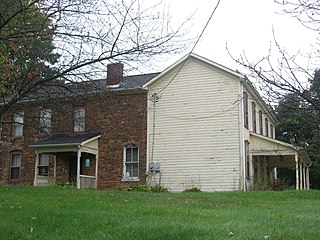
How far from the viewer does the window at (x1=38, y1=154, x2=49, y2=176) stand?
26.3m

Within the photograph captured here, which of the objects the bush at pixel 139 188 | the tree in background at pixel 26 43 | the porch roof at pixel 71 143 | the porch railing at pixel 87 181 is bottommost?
the bush at pixel 139 188

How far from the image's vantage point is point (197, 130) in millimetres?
22734

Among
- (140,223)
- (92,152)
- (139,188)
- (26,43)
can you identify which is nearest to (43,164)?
(92,152)

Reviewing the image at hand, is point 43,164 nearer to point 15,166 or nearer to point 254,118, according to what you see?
point 15,166

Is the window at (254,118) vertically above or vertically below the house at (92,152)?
above

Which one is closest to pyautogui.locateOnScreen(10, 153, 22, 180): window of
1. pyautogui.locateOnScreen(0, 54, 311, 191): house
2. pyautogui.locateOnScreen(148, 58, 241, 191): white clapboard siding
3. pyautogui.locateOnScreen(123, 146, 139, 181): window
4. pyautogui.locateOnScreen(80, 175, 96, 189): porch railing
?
pyautogui.locateOnScreen(0, 54, 311, 191): house

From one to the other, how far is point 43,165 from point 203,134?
996cm

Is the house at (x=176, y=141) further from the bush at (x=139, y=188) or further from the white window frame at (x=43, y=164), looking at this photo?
the bush at (x=139, y=188)

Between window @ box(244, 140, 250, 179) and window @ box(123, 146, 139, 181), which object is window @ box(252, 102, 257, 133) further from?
window @ box(123, 146, 139, 181)

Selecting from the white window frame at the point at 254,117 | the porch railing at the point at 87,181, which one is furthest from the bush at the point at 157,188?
the white window frame at the point at 254,117

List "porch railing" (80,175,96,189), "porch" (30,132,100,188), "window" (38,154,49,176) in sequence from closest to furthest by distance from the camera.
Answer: "porch railing" (80,175,96,189)
"porch" (30,132,100,188)
"window" (38,154,49,176)

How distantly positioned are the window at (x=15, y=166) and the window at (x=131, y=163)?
24.3 feet

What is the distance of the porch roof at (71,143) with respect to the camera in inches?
925

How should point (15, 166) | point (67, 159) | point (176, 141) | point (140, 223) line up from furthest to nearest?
point (15, 166), point (67, 159), point (176, 141), point (140, 223)
